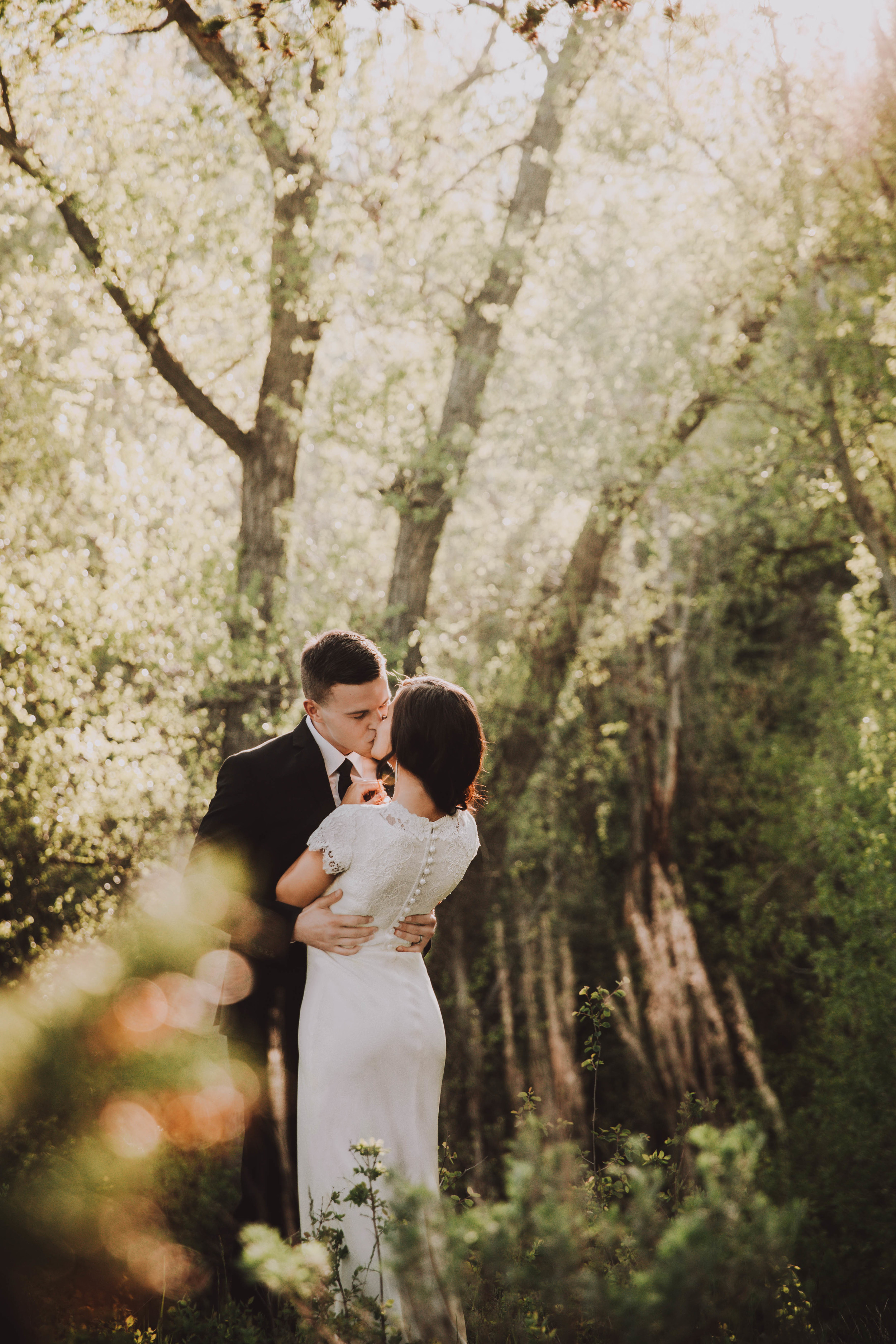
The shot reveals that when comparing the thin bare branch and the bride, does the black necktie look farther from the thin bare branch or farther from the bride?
the thin bare branch

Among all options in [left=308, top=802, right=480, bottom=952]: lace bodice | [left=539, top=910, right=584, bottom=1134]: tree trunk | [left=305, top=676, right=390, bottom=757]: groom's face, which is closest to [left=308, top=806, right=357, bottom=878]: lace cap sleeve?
[left=308, top=802, right=480, bottom=952]: lace bodice

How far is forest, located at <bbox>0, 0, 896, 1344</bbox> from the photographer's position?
15.9ft

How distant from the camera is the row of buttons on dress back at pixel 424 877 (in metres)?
2.61

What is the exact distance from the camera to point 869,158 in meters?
6.40

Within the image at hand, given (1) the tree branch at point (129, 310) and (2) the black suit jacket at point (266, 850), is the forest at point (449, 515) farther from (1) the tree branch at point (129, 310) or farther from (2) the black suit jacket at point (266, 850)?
(2) the black suit jacket at point (266, 850)

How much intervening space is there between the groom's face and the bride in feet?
1.82

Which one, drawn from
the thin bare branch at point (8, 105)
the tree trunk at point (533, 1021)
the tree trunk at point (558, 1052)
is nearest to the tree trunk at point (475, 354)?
the tree trunk at point (558, 1052)

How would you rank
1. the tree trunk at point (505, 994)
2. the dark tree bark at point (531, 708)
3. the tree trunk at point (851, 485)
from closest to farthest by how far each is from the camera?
1. the tree trunk at point (851, 485)
2. the tree trunk at point (505, 994)
3. the dark tree bark at point (531, 708)

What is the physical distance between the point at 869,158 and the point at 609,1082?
8.73 m

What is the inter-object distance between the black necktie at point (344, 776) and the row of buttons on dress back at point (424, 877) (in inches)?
29.6

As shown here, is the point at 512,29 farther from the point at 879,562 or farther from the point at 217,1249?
the point at 879,562

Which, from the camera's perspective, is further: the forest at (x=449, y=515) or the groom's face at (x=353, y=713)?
the forest at (x=449, y=515)

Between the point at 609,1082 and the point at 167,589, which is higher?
the point at 167,589

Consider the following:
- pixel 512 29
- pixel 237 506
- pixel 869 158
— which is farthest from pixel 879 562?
pixel 237 506
